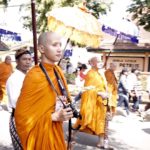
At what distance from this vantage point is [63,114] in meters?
3.29

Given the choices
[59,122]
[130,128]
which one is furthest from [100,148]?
[59,122]

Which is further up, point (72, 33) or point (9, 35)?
point (72, 33)

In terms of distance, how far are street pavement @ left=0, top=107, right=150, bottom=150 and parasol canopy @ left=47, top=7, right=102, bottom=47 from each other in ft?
6.81

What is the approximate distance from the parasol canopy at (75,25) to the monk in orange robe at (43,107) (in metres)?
2.82

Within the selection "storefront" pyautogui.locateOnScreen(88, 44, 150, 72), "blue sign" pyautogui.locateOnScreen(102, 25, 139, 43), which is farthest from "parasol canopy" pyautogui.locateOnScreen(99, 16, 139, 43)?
"storefront" pyautogui.locateOnScreen(88, 44, 150, 72)

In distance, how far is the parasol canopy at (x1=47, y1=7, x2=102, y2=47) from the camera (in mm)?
6340

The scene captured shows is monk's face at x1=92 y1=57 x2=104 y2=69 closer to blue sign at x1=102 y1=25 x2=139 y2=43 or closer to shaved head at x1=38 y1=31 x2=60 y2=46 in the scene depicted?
blue sign at x1=102 y1=25 x2=139 y2=43

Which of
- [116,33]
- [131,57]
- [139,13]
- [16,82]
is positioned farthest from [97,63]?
[131,57]

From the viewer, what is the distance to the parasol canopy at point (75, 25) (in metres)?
6.34

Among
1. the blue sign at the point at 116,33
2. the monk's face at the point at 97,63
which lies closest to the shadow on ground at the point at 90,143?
the monk's face at the point at 97,63

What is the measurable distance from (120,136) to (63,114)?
5942mm

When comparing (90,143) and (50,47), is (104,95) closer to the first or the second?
(90,143)

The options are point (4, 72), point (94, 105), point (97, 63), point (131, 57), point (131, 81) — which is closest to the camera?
point (97, 63)

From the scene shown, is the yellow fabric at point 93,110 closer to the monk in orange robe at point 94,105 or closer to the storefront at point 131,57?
the monk in orange robe at point 94,105
